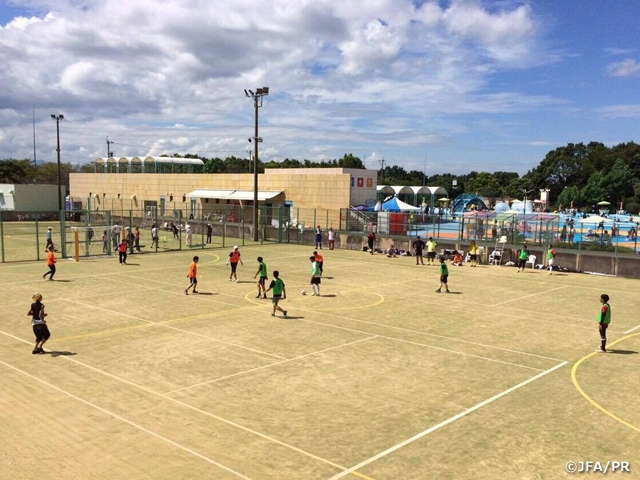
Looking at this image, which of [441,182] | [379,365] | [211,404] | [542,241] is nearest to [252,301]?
[379,365]

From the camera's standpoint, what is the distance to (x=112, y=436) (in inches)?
383

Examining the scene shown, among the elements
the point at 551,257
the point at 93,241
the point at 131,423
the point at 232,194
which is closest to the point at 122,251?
the point at 93,241

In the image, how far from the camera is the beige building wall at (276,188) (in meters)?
54.5

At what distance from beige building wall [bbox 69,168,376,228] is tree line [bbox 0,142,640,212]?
41.4ft

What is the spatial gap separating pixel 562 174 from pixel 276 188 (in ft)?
277

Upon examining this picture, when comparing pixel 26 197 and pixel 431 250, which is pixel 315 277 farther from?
pixel 26 197

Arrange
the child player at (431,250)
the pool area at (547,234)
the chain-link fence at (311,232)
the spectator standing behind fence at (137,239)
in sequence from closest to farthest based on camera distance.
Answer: the pool area at (547,234), the child player at (431,250), the chain-link fence at (311,232), the spectator standing behind fence at (137,239)

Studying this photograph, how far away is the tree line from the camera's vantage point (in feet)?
316

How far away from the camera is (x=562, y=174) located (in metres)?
121

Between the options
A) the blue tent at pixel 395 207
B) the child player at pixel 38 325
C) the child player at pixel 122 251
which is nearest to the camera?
the child player at pixel 38 325

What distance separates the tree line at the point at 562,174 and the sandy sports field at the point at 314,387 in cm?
7361

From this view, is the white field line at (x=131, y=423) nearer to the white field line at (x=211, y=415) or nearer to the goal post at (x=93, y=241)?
the white field line at (x=211, y=415)

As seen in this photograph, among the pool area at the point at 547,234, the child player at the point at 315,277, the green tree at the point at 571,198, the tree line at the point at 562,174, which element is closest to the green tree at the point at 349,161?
the tree line at the point at 562,174

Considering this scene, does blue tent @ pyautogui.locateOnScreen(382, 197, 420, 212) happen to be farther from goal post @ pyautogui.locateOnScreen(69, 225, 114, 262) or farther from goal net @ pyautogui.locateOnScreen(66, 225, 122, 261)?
goal post @ pyautogui.locateOnScreen(69, 225, 114, 262)
